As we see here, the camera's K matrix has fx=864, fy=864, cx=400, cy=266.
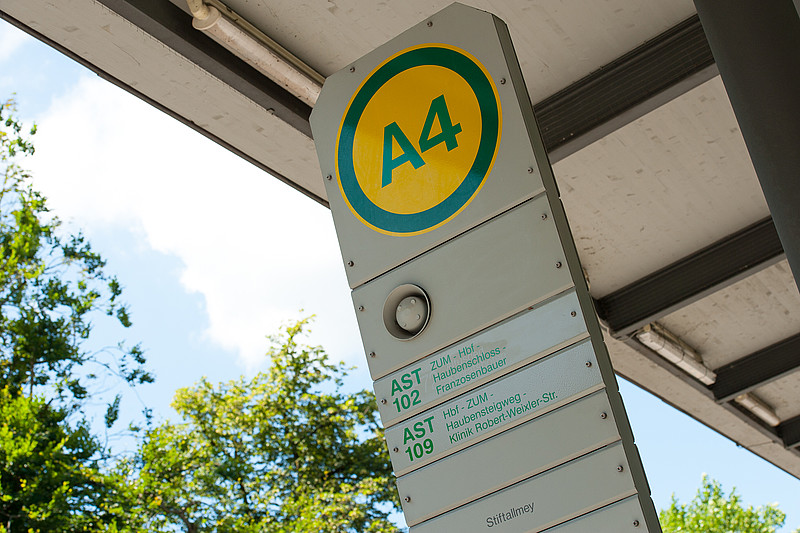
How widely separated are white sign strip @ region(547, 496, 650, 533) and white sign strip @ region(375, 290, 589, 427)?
50 cm

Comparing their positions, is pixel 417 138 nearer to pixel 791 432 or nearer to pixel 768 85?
pixel 768 85

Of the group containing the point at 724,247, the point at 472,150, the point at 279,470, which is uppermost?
the point at 279,470

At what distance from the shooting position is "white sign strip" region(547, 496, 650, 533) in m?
2.42

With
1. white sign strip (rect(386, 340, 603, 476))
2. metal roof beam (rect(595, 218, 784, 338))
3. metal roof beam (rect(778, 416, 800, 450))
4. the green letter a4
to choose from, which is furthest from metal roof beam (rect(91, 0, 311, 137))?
metal roof beam (rect(778, 416, 800, 450))

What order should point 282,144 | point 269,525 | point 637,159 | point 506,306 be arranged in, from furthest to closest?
1. point 269,525
2. point 637,159
3. point 282,144
4. point 506,306

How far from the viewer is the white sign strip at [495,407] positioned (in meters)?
2.63

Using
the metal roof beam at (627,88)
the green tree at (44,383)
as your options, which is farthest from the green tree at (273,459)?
the metal roof beam at (627,88)

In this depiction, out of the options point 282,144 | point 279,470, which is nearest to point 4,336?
point 279,470

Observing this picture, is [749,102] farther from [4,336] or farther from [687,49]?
[4,336]

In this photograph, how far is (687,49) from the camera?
5.18 meters

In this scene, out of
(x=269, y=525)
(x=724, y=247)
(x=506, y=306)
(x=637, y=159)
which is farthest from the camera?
(x=269, y=525)

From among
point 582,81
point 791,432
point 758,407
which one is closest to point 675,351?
point 758,407

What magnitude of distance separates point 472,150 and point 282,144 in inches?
115

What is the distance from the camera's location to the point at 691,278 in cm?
760
